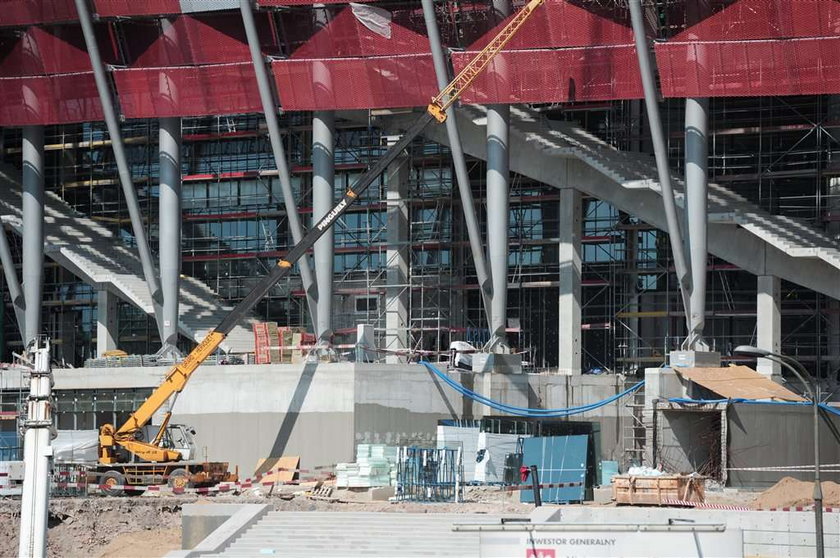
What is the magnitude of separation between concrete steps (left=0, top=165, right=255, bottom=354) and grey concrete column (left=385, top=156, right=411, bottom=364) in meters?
5.85

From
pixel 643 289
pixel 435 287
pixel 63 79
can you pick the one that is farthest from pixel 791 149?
pixel 63 79

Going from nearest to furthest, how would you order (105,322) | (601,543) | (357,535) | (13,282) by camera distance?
1. (601,543)
2. (357,535)
3. (13,282)
4. (105,322)

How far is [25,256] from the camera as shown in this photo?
64375 mm

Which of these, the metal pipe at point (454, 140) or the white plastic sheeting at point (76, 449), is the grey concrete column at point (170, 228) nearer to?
the white plastic sheeting at point (76, 449)

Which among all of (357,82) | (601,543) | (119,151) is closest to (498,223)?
(357,82)

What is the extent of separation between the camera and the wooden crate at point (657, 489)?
42.2 metres

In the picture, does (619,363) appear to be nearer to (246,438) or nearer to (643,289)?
(643,289)

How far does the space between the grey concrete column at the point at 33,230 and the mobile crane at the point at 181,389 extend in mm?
12738

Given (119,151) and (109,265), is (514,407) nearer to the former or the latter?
(119,151)

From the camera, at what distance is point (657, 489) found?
4241 cm

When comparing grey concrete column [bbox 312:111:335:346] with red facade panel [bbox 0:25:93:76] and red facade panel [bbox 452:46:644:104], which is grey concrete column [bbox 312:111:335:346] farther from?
red facade panel [bbox 0:25:93:76]

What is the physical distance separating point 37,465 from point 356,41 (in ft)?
109

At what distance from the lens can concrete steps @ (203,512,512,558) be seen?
38156 millimetres

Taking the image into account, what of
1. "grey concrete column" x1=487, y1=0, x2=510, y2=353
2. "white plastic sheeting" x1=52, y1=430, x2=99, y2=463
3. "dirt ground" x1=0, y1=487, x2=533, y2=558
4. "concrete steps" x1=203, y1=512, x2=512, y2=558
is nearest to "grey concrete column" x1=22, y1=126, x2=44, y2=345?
"white plastic sheeting" x1=52, y1=430, x2=99, y2=463
